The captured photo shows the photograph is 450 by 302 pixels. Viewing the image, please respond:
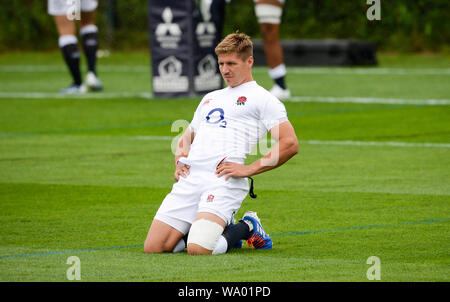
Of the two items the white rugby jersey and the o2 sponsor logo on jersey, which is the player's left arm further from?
the o2 sponsor logo on jersey

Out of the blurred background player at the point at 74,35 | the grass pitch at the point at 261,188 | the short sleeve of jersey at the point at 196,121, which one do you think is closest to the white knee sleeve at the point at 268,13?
the grass pitch at the point at 261,188

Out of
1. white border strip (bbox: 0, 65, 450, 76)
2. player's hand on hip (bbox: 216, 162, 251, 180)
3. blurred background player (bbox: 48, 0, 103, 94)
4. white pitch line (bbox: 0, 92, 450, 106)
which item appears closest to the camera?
player's hand on hip (bbox: 216, 162, 251, 180)

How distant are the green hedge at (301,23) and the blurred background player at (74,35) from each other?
29.8 ft

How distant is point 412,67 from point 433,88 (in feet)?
15.5

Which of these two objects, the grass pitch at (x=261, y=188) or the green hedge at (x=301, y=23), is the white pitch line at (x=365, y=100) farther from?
the green hedge at (x=301, y=23)

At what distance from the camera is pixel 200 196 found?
6496mm

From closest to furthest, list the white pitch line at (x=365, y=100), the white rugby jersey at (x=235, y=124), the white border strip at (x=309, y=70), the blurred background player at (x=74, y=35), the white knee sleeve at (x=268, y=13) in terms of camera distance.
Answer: the white rugby jersey at (x=235, y=124) → the white pitch line at (x=365, y=100) → the white knee sleeve at (x=268, y=13) → the blurred background player at (x=74, y=35) → the white border strip at (x=309, y=70)

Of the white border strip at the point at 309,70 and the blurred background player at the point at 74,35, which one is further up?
the blurred background player at the point at 74,35

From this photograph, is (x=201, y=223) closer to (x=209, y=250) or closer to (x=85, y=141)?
(x=209, y=250)

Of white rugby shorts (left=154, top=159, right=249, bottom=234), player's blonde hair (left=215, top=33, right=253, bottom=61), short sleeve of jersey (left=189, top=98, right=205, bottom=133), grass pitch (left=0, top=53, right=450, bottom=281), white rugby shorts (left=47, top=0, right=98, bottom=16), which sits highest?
white rugby shorts (left=47, top=0, right=98, bottom=16)

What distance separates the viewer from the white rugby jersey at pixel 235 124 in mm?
6469

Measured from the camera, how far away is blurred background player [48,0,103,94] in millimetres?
15758

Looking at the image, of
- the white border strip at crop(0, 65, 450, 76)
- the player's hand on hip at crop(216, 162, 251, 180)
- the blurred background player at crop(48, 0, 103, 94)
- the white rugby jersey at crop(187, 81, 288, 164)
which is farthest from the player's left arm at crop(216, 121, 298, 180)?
the white border strip at crop(0, 65, 450, 76)
